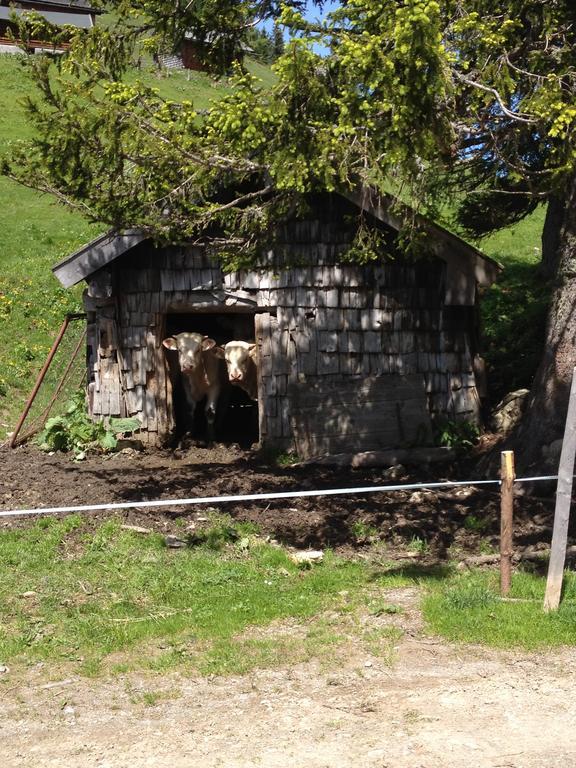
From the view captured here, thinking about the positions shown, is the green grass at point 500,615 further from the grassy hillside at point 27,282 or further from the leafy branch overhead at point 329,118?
the grassy hillside at point 27,282

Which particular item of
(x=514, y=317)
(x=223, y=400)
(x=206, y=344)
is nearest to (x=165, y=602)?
(x=206, y=344)

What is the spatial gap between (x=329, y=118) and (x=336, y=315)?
14.0ft

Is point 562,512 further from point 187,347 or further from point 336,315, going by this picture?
point 187,347

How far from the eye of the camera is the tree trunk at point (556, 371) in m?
10.3

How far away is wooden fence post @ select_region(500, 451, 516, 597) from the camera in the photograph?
293 inches

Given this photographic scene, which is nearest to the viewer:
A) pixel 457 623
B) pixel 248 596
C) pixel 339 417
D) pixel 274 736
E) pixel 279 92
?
pixel 274 736

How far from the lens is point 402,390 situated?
1361 centimetres

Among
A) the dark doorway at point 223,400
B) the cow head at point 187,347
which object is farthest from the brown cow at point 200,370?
the dark doorway at point 223,400

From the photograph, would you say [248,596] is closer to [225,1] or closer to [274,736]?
[274,736]

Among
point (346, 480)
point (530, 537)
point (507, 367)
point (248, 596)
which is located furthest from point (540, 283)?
point (248, 596)

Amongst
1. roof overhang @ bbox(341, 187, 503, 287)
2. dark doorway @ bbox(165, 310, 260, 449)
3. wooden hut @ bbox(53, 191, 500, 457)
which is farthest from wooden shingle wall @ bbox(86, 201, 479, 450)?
dark doorway @ bbox(165, 310, 260, 449)

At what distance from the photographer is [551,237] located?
64.2 ft

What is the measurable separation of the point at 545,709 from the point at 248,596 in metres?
2.80

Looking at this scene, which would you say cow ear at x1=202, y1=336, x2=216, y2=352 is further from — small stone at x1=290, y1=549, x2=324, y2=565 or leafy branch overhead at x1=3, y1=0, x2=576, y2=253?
small stone at x1=290, y1=549, x2=324, y2=565
